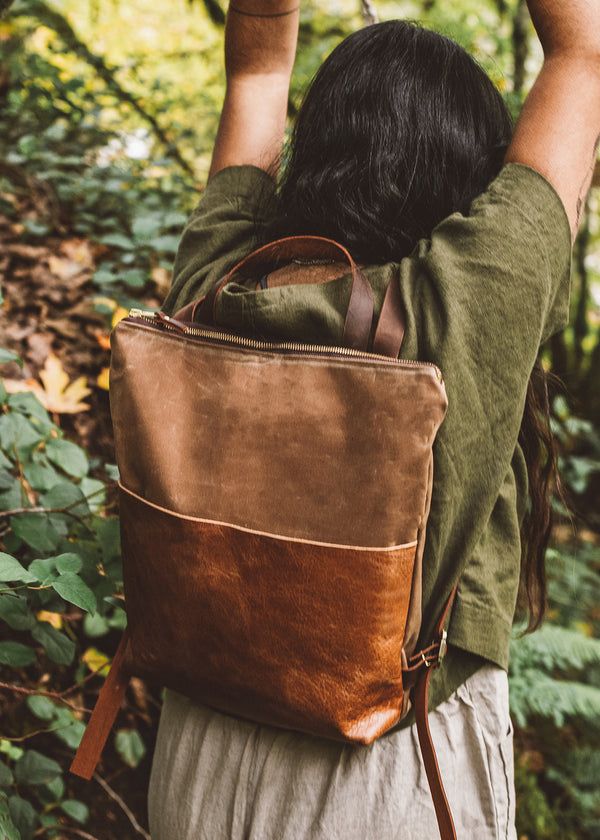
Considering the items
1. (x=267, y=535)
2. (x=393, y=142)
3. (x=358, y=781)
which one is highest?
(x=393, y=142)

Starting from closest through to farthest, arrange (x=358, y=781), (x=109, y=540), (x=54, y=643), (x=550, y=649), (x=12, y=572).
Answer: (x=358, y=781)
(x=12, y=572)
(x=54, y=643)
(x=109, y=540)
(x=550, y=649)

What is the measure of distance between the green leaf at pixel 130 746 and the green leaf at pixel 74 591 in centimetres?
81

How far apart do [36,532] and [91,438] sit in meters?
0.86

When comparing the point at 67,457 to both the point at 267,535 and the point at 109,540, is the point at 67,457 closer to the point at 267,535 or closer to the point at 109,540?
the point at 109,540

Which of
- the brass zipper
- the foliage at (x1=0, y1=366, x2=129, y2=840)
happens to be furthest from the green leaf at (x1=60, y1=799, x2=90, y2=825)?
the brass zipper

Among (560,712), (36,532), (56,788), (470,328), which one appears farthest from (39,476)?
(560,712)

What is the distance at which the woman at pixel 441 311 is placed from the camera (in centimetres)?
100

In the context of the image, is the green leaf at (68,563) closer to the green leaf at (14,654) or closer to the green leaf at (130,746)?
the green leaf at (14,654)

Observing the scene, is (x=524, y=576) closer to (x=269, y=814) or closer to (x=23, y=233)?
(x=269, y=814)

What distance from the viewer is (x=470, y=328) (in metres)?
0.98

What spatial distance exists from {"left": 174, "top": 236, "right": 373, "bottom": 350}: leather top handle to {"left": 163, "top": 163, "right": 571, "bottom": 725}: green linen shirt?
0.02 metres

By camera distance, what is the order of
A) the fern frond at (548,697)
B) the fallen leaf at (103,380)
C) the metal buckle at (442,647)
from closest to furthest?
the metal buckle at (442,647) < the fallen leaf at (103,380) < the fern frond at (548,697)

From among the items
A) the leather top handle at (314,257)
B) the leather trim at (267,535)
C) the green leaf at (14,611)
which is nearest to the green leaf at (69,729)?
the green leaf at (14,611)

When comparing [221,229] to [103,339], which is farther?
[103,339]
